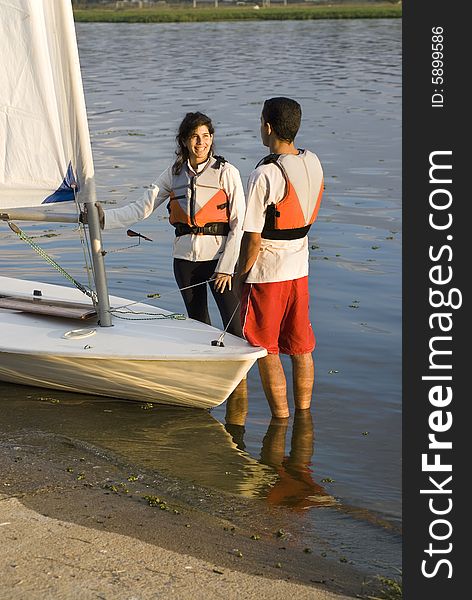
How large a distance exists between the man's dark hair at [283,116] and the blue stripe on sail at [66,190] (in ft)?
5.22

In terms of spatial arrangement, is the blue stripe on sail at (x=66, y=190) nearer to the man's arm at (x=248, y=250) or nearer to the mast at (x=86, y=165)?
the mast at (x=86, y=165)

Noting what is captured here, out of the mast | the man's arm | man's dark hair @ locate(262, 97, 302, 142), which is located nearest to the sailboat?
the mast

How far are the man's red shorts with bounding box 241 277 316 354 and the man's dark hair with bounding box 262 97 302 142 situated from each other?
0.86 meters

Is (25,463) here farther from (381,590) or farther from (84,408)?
(381,590)

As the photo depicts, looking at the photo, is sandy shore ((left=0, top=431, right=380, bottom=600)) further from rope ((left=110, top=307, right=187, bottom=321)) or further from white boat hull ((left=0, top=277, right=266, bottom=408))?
rope ((left=110, top=307, right=187, bottom=321))

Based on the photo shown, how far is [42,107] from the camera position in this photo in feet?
23.6

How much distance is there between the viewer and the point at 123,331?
7312 millimetres

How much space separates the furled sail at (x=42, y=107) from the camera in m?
7.00

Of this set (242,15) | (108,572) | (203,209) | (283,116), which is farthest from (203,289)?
(242,15)

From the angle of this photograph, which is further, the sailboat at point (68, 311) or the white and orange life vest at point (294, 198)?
the sailboat at point (68, 311)

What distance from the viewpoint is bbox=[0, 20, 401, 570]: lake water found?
20.8ft

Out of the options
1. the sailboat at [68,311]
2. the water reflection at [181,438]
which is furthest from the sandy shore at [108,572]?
the sailboat at [68,311]

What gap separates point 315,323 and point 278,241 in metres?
3.12

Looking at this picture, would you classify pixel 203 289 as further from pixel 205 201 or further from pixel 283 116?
pixel 283 116
